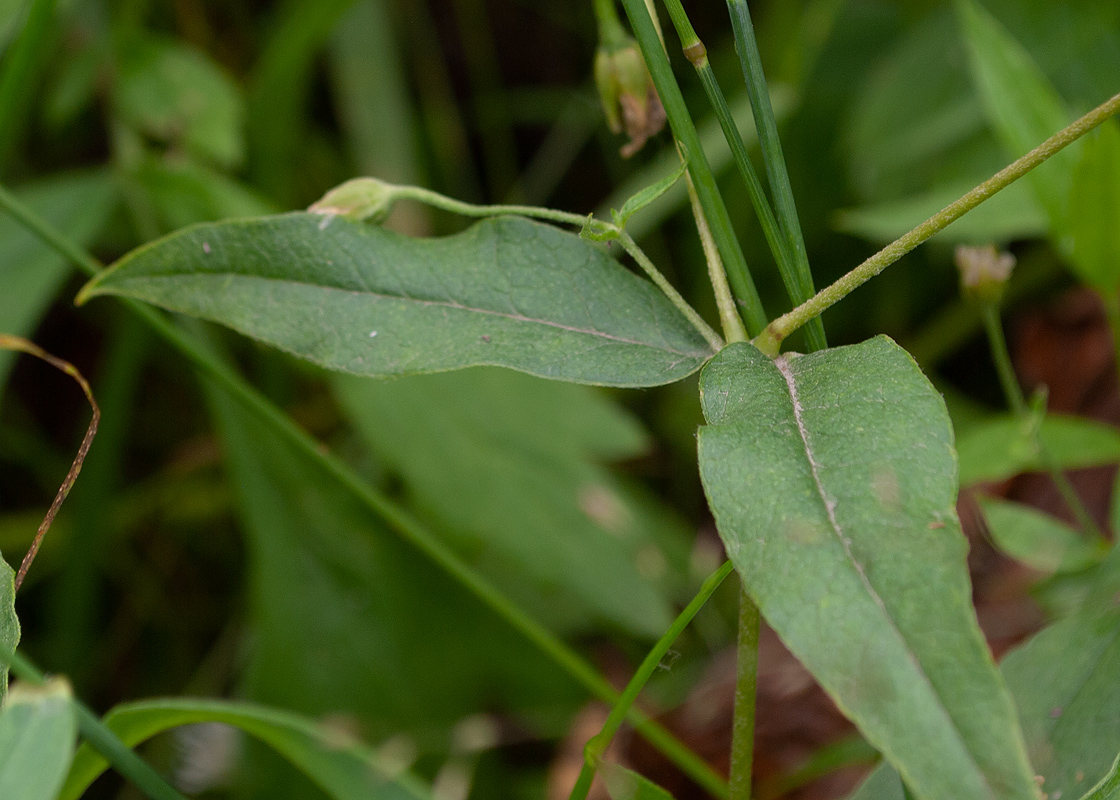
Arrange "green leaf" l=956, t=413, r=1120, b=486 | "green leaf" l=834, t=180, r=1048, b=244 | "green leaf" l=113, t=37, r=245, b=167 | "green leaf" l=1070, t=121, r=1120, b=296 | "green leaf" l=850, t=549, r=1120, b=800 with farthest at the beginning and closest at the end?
"green leaf" l=113, t=37, r=245, b=167, "green leaf" l=834, t=180, r=1048, b=244, "green leaf" l=956, t=413, r=1120, b=486, "green leaf" l=1070, t=121, r=1120, b=296, "green leaf" l=850, t=549, r=1120, b=800

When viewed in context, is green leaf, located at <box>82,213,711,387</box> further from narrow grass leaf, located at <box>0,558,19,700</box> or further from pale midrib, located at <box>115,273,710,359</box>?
narrow grass leaf, located at <box>0,558,19,700</box>

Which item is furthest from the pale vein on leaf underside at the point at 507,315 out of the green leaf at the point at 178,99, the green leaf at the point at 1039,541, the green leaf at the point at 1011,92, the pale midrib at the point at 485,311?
the green leaf at the point at 178,99

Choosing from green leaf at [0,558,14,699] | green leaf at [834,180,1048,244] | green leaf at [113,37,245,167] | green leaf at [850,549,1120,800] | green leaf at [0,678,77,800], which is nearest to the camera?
green leaf at [0,678,77,800]

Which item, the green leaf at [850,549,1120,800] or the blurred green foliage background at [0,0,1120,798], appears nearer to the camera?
the green leaf at [850,549,1120,800]

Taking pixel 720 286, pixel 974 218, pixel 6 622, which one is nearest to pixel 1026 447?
pixel 974 218

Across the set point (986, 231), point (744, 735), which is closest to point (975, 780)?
point (744, 735)

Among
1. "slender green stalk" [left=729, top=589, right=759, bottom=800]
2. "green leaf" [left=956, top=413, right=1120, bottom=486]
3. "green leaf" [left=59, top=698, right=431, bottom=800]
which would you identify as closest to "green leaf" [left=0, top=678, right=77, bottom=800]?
"green leaf" [left=59, top=698, right=431, bottom=800]
